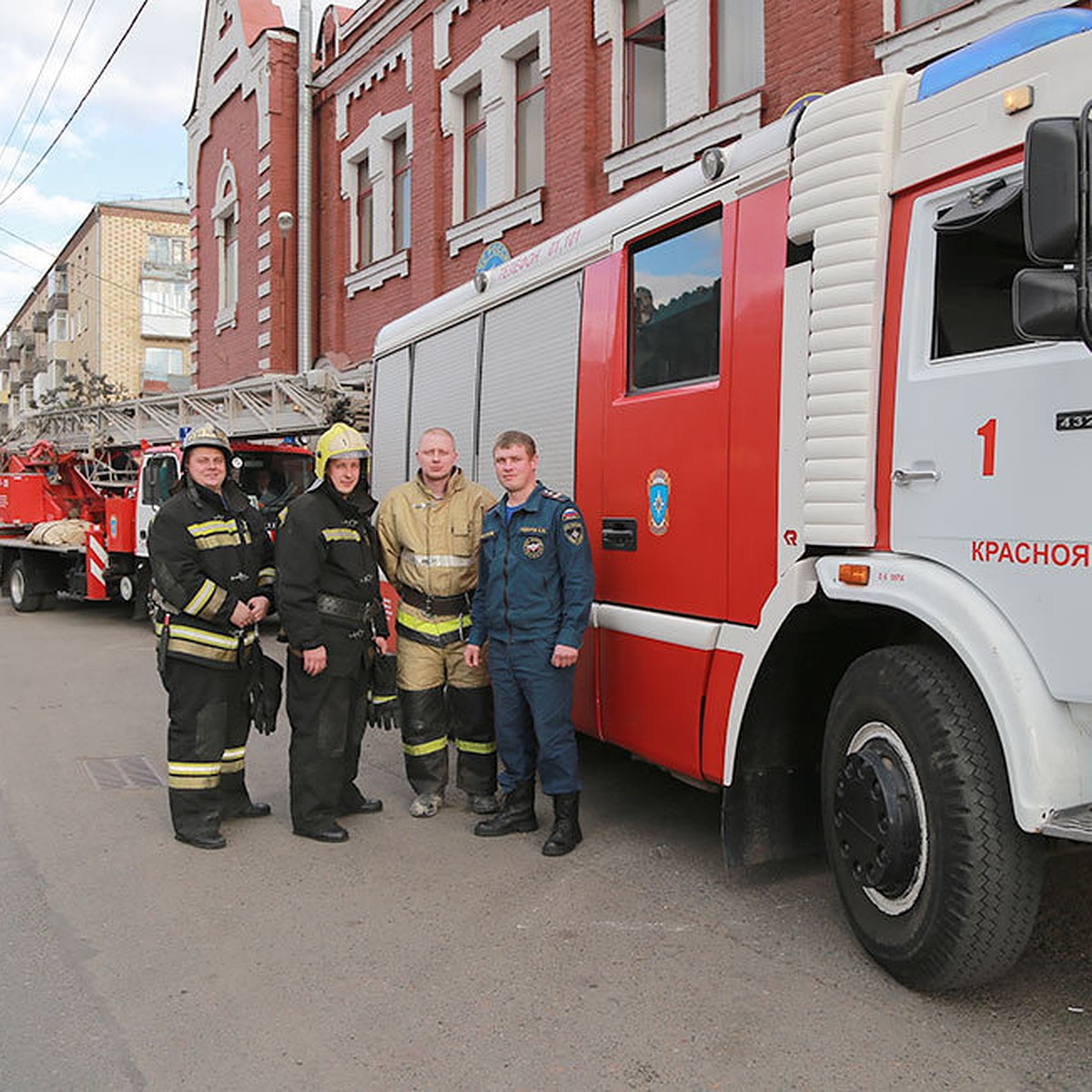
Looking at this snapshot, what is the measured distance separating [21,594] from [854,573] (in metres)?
15.4

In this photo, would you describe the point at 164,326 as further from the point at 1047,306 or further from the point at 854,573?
the point at 1047,306

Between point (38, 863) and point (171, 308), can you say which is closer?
point (38, 863)

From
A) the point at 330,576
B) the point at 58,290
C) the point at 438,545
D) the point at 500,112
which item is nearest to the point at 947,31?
the point at 438,545

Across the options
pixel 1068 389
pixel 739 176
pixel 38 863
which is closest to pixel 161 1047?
pixel 38 863

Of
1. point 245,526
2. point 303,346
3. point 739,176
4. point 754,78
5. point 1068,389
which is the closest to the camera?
point 1068,389

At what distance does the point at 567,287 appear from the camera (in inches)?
226

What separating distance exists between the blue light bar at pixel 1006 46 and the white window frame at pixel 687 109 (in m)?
6.53

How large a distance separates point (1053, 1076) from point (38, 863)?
4.06 m

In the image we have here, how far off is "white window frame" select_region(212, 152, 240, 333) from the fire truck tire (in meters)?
18.9

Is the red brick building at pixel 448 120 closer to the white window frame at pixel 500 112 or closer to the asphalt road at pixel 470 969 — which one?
the white window frame at pixel 500 112

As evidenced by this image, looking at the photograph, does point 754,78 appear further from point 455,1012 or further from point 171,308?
point 171,308

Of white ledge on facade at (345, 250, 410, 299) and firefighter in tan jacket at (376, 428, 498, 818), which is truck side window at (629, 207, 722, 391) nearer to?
firefighter in tan jacket at (376, 428, 498, 818)

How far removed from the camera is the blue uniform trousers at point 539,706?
5203 mm

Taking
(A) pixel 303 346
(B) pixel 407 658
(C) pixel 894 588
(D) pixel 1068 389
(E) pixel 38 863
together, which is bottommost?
(E) pixel 38 863
